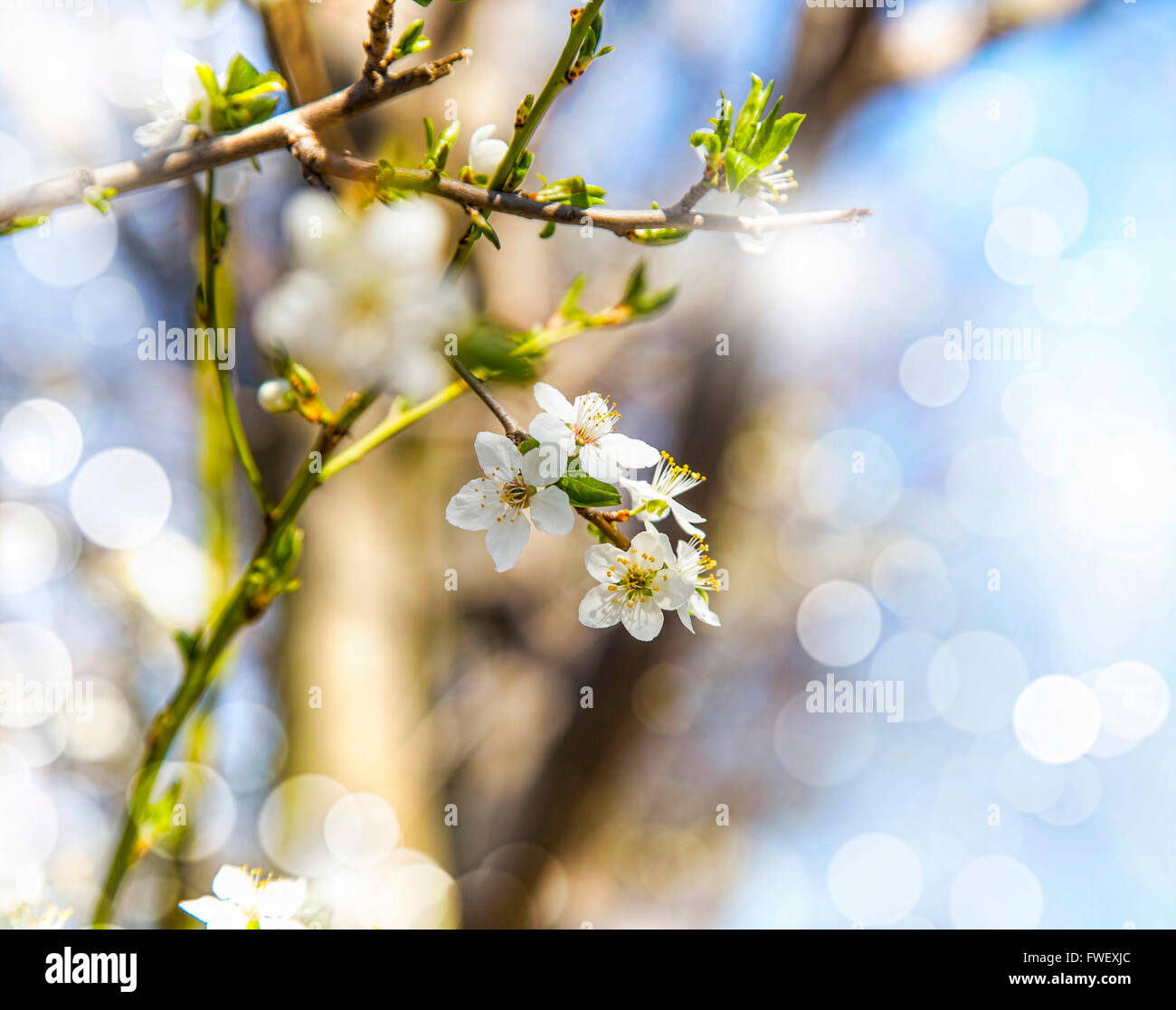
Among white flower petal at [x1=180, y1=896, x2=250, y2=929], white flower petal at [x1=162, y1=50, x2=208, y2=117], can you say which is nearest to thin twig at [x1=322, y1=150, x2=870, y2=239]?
white flower petal at [x1=162, y1=50, x2=208, y2=117]

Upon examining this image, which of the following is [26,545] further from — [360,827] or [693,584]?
[693,584]

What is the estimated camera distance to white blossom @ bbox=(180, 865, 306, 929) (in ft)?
1.06

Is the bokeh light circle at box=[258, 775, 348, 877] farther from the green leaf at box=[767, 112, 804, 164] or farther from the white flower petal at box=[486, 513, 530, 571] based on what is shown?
the green leaf at box=[767, 112, 804, 164]

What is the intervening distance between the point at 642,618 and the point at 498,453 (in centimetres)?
10

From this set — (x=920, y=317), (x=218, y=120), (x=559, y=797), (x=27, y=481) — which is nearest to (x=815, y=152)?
(x=920, y=317)

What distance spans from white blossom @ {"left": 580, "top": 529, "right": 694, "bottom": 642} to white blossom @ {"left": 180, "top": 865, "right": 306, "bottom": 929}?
8.6 inches

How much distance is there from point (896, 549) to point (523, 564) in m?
1.29

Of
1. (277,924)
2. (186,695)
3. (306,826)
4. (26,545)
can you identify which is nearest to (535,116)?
(186,695)

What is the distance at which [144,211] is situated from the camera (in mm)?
1389

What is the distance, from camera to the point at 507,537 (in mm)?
291

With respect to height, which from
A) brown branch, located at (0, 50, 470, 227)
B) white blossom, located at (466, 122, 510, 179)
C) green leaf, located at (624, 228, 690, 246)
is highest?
white blossom, located at (466, 122, 510, 179)

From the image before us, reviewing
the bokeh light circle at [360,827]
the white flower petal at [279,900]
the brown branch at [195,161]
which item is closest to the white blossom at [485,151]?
the brown branch at [195,161]

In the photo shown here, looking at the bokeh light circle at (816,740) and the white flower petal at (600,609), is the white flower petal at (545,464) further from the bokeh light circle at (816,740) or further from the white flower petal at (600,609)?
the bokeh light circle at (816,740)
